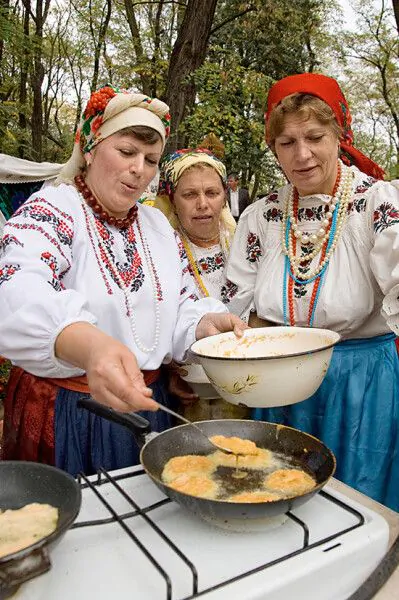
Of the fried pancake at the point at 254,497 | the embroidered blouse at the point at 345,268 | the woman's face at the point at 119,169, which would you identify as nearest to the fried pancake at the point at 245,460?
the fried pancake at the point at 254,497

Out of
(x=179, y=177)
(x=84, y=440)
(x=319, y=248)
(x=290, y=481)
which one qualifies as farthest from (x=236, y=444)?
(x=179, y=177)

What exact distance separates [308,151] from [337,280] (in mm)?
419

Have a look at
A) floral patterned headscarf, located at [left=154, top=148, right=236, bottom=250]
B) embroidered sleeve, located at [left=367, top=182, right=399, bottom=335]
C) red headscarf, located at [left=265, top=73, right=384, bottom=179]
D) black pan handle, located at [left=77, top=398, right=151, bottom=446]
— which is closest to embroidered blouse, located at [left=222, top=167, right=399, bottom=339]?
embroidered sleeve, located at [left=367, top=182, right=399, bottom=335]

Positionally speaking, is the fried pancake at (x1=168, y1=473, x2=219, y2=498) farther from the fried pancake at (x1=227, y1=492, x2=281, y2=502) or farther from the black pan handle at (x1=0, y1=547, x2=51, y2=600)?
the black pan handle at (x1=0, y1=547, x2=51, y2=600)

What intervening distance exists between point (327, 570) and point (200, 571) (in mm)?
217

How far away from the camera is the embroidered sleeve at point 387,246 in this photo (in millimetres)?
1439

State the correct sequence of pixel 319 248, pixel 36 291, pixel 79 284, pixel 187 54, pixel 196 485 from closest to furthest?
pixel 196 485
pixel 36 291
pixel 79 284
pixel 319 248
pixel 187 54

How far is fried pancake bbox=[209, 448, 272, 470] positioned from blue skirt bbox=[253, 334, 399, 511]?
57 centimetres

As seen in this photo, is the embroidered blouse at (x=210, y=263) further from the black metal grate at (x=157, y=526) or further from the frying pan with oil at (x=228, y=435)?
the black metal grate at (x=157, y=526)

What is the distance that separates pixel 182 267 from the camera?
5.90 ft

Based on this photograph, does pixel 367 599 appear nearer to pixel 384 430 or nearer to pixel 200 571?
pixel 200 571

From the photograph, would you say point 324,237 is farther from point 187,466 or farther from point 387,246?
point 187,466

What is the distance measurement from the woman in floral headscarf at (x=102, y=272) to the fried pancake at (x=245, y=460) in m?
0.31

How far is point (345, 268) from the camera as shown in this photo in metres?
1.64
